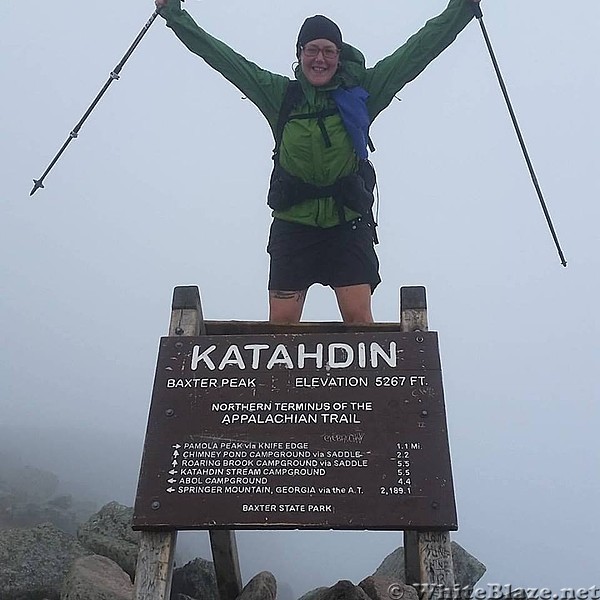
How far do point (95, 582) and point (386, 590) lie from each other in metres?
2.88

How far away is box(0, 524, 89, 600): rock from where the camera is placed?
311 inches

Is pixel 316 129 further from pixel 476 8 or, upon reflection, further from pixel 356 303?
pixel 476 8

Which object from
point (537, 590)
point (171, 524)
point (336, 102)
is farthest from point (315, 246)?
point (537, 590)

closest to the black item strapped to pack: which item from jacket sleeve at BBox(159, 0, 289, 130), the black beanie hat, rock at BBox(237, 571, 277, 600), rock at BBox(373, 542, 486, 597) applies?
jacket sleeve at BBox(159, 0, 289, 130)

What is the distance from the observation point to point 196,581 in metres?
8.28

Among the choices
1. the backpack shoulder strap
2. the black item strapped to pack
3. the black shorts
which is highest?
the backpack shoulder strap

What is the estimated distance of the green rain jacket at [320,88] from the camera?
5641 millimetres

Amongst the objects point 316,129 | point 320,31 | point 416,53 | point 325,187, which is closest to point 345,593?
point 325,187

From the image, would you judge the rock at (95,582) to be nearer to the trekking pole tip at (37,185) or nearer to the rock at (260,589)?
the rock at (260,589)

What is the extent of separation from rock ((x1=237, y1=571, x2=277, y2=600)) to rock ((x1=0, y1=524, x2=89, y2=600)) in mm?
2272

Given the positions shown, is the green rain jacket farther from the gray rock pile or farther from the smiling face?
the gray rock pile

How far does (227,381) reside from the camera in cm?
436

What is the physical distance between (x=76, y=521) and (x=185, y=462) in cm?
2276

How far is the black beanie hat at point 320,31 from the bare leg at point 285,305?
2.13 m
